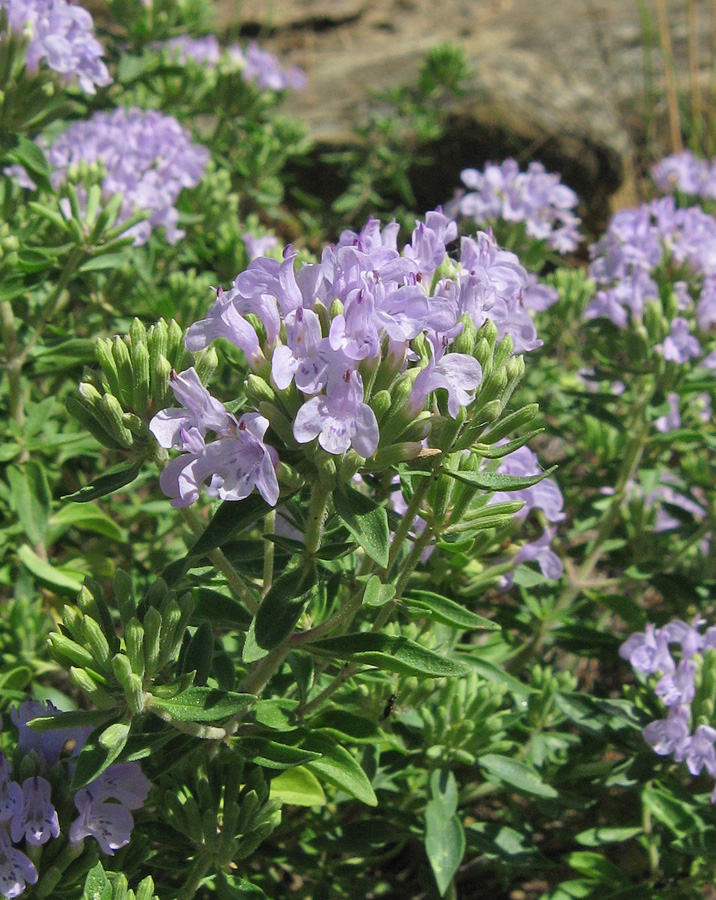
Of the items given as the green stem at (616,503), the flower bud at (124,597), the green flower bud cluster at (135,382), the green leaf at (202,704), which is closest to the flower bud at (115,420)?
the green flower bud cluster at (135,382)

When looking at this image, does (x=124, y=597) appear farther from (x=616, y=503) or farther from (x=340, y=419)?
(x=616, y=503)

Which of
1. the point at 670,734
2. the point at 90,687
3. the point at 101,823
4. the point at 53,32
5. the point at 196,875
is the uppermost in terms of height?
the point at 53,32

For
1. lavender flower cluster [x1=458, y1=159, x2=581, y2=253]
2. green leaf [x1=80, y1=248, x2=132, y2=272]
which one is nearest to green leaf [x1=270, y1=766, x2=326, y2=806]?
green leaf [x1=80, y1=248, x2=132, y2=272]

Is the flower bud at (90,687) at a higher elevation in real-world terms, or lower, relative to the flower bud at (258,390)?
lower

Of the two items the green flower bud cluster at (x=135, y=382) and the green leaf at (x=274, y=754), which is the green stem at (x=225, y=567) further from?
the green leaf at (x=274, y=754)

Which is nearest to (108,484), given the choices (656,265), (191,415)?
(191,415)

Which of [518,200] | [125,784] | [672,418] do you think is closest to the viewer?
[125,784]

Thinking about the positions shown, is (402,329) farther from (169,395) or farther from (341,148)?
(341,148)

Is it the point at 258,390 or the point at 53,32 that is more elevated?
the point at 53,32
